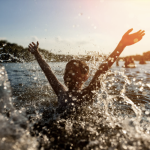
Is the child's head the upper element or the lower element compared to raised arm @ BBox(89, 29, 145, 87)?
lower

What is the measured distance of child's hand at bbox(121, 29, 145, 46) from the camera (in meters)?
Answer: 2.80

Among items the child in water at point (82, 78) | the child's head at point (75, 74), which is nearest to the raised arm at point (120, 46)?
the child in water at point (82, 78)

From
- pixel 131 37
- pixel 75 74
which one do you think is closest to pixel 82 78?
pixel 75 74


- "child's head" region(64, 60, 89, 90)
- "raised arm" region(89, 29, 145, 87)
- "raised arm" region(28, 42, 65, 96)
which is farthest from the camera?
"raised arm" region(28, 42, 65, 96)

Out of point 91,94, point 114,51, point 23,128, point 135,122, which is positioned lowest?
point 135,122

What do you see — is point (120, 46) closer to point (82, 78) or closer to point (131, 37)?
point (131, 37)

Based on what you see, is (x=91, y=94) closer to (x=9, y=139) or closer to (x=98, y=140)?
(x=98, y=140)

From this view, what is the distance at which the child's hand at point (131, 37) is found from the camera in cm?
280

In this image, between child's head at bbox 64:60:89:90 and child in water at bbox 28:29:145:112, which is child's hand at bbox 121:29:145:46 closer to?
child in water at bbox 28:29:145:112

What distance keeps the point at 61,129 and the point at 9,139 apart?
891 mm

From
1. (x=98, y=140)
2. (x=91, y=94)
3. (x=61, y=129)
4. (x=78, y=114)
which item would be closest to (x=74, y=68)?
(x=91, y=94)

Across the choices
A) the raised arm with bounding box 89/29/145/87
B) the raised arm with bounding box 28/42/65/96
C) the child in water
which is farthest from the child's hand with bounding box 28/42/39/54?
the raised arm with bounding box 89/29/145/87

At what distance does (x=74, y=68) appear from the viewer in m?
2.91

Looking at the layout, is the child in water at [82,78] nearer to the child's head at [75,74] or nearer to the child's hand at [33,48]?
the child's head at [75,74]
